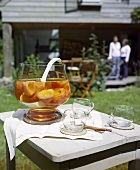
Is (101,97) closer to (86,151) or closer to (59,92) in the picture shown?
(59,92)

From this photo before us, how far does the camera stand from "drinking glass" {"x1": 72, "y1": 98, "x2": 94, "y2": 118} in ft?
5.32

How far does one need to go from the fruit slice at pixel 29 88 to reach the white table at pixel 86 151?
26 centimetres

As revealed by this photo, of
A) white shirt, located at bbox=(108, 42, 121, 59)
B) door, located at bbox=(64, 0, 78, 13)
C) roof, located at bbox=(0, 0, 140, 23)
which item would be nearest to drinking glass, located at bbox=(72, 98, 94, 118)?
roof, located at bbox=(0, 0, 140, 23)

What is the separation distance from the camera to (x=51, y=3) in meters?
7.59

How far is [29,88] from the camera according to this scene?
1.43 m

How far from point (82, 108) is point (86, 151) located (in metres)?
0.58

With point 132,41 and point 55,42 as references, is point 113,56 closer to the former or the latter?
point 132,41

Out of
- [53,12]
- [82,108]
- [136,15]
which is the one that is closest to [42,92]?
[82,108]

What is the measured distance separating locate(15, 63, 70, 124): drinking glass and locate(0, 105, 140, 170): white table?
216mm

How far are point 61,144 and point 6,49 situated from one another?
22.7 feet

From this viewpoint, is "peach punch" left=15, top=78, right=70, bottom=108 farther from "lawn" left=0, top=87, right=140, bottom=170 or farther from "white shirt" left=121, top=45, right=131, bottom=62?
"white shirt" left=121, top=45, right=131, bottom=62

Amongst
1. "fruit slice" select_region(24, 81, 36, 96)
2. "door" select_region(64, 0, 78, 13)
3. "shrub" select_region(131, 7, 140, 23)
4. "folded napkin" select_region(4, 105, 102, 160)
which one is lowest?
"folded napkin" select_region(4, 105, 102, 160)

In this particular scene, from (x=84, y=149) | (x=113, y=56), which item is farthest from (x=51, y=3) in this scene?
(x=84, y=149)

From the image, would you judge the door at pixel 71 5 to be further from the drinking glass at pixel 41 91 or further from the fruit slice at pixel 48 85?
the fruit slice at pixel 48 85
